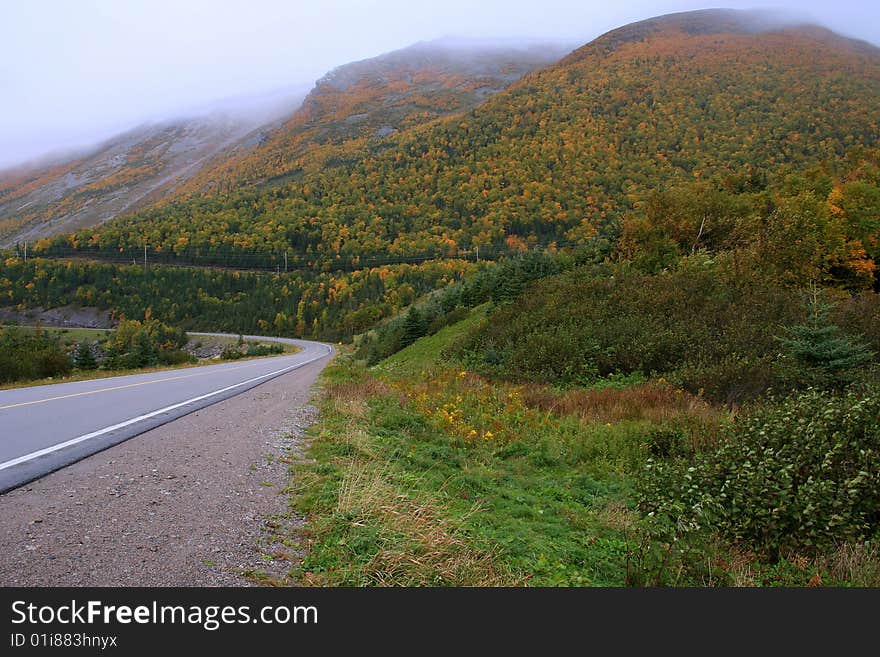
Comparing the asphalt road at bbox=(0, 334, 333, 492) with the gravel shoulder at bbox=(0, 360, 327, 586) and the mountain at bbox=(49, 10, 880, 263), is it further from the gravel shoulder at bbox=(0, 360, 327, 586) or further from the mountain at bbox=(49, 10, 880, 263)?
the mountain at bbox=(49, 10, 880, 263)

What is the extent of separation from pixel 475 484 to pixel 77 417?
661cm

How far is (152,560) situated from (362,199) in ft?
441

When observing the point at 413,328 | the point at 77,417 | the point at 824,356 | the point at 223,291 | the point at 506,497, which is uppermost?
the point at 77,417

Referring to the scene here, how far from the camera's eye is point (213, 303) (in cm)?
10944

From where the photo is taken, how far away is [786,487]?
4.75m

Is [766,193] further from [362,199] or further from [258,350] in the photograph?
[362,199]

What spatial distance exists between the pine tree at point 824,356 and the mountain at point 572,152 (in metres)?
70.0

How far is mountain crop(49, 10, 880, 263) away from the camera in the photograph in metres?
92.1

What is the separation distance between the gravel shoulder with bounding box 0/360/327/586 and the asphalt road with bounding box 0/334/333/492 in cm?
32

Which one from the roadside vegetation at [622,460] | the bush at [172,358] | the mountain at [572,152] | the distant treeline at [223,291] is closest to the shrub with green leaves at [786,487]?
the roadside vegetation at [622,460]

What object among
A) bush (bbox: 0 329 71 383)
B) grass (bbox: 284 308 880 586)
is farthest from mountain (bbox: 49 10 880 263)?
grass (bbox: 284 308 880 586)

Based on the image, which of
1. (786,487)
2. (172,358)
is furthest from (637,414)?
(172,358)

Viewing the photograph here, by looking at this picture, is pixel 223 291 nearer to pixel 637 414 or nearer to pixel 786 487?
pixel 637 414

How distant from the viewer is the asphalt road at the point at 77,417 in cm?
542
